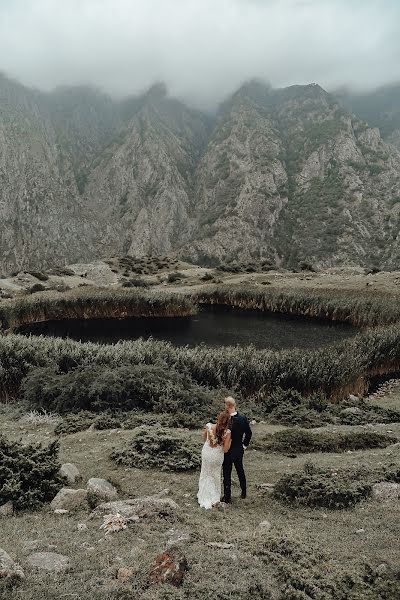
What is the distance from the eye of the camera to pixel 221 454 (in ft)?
30.8

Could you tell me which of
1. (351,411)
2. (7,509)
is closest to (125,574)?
(7,509)

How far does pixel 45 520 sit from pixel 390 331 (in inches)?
890

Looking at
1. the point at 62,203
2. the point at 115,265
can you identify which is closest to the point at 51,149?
the point at 62,203

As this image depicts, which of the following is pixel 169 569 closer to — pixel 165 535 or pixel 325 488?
pixel 165 535

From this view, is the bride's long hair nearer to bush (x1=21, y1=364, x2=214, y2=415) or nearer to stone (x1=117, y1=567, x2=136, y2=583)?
stone (x1=117, y1=567, x2=136, y2=583)

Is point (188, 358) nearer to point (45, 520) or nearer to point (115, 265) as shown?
point (45, 520)

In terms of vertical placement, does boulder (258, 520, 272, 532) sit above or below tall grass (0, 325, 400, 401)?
above

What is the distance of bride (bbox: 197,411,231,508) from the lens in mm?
9156

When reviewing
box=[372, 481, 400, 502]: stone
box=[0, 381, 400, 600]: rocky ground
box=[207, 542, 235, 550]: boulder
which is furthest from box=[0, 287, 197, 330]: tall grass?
box=[207, 542, 235, 550]: boulder

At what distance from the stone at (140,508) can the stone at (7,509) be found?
1801 mm

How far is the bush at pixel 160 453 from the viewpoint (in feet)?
37.3

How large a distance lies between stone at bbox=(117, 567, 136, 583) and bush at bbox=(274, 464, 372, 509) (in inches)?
168

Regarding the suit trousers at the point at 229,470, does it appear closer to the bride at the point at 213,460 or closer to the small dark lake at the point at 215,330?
the bride at the point at 213,460

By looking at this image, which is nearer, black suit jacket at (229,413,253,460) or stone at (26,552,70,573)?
stone at (26,552,70,573)
